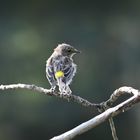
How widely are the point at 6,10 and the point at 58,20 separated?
1169 mm

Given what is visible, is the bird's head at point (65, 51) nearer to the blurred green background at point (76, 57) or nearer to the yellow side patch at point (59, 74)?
the yellow side patch at point (59, 74)

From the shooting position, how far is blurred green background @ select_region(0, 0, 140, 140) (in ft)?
50.1

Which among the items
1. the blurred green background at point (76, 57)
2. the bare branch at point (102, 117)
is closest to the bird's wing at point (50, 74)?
the bare branch at point (102, 117)

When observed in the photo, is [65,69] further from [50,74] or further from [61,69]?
[50,74]

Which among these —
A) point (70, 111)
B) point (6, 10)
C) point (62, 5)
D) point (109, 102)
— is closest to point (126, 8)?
point (62, 5)

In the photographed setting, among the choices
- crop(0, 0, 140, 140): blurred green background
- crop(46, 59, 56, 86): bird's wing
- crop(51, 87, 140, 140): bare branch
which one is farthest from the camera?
crop(0, 0, 140, 140): blurred green background

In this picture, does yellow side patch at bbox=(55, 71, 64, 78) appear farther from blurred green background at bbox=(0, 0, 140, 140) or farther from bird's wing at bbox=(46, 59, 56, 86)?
blurred green background at bbox=(0, 0, 140, 140)

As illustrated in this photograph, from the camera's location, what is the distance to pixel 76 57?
15562 millimetres

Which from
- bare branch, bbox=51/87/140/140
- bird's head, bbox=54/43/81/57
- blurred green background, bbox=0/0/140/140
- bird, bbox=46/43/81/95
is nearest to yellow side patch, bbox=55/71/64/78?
bird, bbox=46/43/81/95

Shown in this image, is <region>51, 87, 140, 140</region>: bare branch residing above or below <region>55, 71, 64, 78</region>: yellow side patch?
below

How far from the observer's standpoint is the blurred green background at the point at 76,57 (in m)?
15.3

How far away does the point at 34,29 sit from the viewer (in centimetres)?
1817

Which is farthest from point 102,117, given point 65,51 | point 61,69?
point 65,51

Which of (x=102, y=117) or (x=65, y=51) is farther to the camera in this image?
(x=65, y=51)
